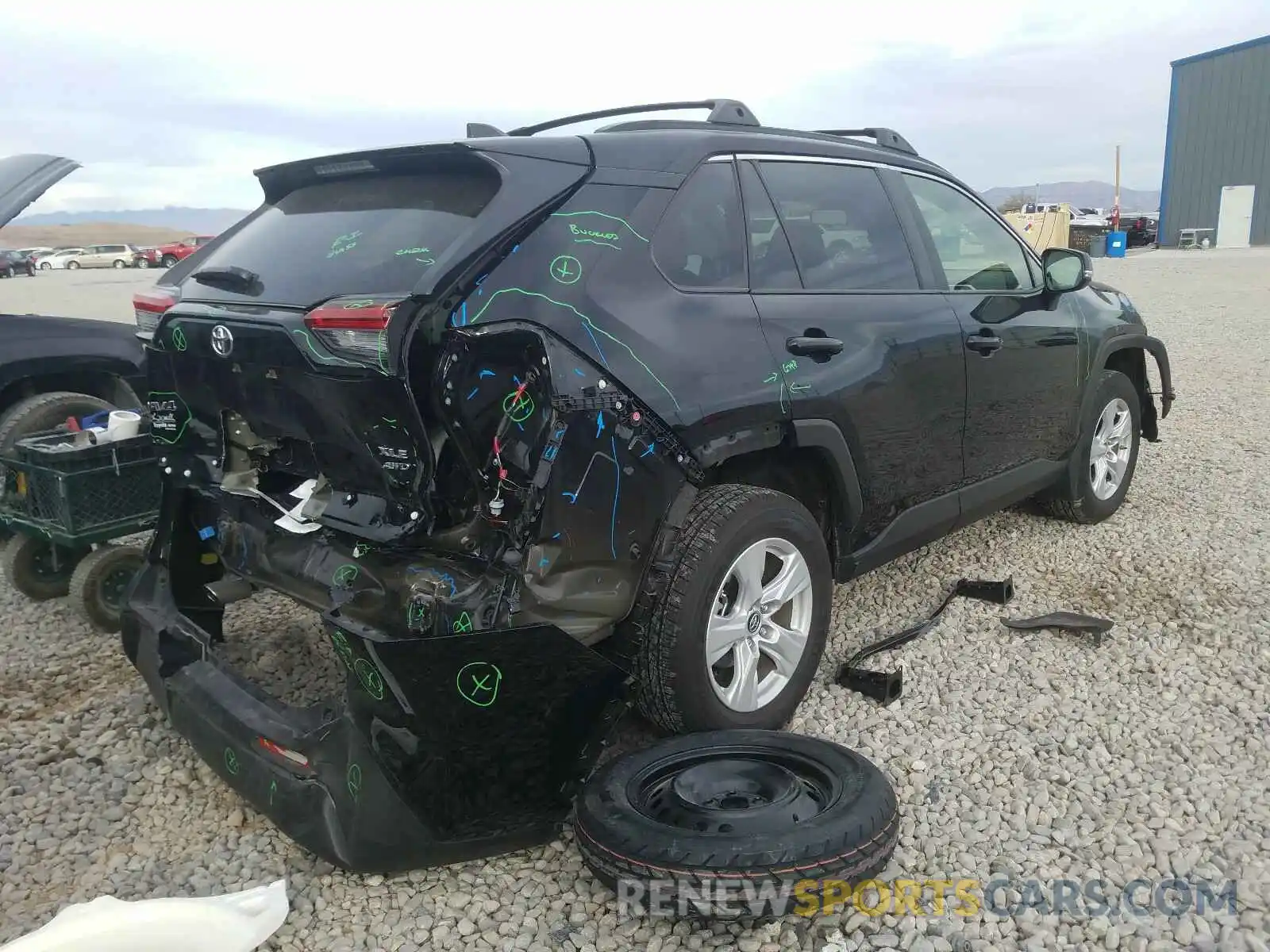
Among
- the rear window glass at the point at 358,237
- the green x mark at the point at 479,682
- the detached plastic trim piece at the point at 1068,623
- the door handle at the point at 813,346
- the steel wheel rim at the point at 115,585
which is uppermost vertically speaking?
the rear window glass at the point at 358,237

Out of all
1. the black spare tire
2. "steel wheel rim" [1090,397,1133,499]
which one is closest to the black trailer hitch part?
the black spare tire

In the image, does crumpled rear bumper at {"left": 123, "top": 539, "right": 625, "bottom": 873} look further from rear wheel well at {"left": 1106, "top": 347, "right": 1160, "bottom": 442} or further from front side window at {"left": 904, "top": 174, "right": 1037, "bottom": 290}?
rear wheel well at {"left": 1106, "top": 347, "right": 1160, "bottom": 442}

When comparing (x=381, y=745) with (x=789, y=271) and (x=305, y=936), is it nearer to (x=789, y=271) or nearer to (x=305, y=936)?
(x=305, y=936)

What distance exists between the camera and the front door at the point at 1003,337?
3871 millimetres

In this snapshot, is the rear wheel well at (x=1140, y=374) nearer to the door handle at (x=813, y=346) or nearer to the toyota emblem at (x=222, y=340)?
the door handle at (x=813, y=346)

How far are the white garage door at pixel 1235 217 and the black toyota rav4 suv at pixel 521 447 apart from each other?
125 ft

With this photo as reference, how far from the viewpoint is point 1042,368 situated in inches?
170

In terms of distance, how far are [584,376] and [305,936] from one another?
150 cm

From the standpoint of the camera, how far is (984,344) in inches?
152

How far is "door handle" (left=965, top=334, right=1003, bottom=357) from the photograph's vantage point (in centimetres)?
380

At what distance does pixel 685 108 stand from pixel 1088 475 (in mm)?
2962

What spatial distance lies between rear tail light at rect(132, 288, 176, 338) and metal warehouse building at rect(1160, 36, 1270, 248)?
132ft

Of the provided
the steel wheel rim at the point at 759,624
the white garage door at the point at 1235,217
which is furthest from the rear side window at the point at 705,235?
the white garage door at the point at 1235,217

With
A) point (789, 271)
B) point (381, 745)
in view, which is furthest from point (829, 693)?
point (381, 745)
